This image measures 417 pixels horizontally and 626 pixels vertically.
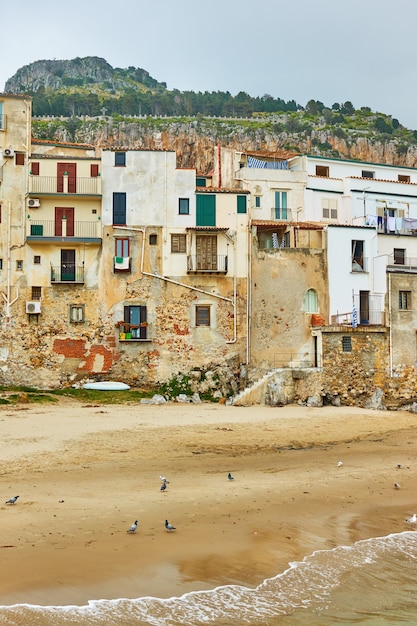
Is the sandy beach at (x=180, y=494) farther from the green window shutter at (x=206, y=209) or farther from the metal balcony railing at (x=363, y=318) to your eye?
the green window shutter at (x=206, y=209)

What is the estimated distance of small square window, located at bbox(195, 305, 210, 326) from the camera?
40812 millimetres

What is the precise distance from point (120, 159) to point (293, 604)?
31792 mm

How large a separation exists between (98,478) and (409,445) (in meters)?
13.8

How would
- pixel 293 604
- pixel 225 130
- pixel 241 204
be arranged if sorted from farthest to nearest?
1. pixel 225 130
2. pixel 241 204
3. pixel 293 604

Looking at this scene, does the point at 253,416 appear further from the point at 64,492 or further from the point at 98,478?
the point at 64,492

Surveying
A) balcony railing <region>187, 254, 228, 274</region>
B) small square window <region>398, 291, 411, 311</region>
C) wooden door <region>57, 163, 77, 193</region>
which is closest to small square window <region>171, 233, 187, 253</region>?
balcony railing <region>187, 254, 228, 274</region>

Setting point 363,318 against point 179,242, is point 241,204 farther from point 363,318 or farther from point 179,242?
point 363,318

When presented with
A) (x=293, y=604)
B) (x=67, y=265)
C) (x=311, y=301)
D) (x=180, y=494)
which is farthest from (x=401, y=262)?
(x=293, y=604)

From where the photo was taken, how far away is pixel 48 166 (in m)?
41.2

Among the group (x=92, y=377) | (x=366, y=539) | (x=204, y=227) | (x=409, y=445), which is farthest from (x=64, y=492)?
(x=204, y=227)

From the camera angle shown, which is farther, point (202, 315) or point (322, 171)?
point (322, 171)

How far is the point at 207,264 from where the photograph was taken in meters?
41.1

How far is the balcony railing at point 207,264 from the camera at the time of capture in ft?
134

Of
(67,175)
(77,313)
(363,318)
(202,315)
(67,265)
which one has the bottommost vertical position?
(363,318)
